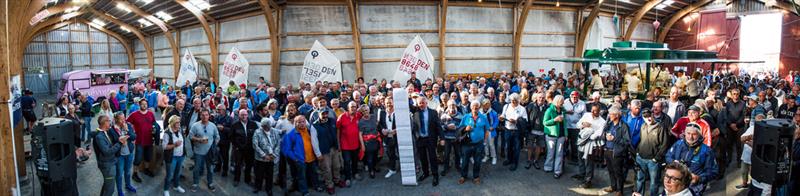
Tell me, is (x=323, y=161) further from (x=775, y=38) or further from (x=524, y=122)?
(x=775, y=38)

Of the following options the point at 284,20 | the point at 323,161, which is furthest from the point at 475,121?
the point at 284,20

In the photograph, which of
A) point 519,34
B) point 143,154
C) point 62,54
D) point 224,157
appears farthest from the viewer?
point 62,54

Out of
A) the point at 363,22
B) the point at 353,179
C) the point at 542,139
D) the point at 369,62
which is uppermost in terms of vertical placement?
the point at 363,22

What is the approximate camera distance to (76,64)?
1300 inches

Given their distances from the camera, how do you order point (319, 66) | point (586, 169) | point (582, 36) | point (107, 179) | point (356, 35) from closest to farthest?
point (107, 179), point (586, 169), point (319, 66), point (356, 35), point (582, 36)

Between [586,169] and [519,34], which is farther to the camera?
[519,34]

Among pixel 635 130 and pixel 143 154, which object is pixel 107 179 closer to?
pixel 143 154

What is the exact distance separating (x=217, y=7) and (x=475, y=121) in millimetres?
15417

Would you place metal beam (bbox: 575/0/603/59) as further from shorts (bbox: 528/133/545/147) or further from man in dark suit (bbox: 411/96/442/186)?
man in dark suit (bbox: 411/96/442/186)

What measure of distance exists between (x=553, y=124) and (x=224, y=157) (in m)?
5.67

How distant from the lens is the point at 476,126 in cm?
732

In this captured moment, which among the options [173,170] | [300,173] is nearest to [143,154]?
[173,170]

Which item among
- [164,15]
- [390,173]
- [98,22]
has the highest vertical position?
[98,22]

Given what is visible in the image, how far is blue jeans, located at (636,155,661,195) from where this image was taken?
240 inches
